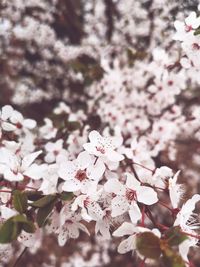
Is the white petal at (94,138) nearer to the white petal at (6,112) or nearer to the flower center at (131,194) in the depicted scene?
the flower center at (131,194)

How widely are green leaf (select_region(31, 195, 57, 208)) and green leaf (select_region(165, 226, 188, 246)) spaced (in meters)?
0.33

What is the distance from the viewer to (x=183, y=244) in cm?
100

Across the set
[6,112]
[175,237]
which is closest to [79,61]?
[6,112]

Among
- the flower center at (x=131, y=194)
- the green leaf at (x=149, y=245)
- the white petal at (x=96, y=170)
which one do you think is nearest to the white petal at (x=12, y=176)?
the white petal at (x=96, y=170)

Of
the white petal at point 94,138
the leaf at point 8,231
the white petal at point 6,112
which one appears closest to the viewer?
the leaf at point 8,231

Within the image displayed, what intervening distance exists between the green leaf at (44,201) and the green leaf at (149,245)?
12.0 inches

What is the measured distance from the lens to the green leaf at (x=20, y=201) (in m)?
1.10

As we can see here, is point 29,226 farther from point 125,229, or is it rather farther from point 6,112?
point 6,112

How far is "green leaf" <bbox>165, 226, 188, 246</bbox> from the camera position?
3.10ft

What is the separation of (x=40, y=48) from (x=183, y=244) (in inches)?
110

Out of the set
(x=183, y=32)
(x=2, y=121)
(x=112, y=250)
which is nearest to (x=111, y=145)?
(x=183, y=32)

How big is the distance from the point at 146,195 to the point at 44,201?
0.27m

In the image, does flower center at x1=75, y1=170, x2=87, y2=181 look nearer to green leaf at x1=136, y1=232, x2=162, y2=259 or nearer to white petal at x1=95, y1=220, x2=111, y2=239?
white petal at x1=95, y1=220, x2=111, y2=239

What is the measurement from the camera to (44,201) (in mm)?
1137
